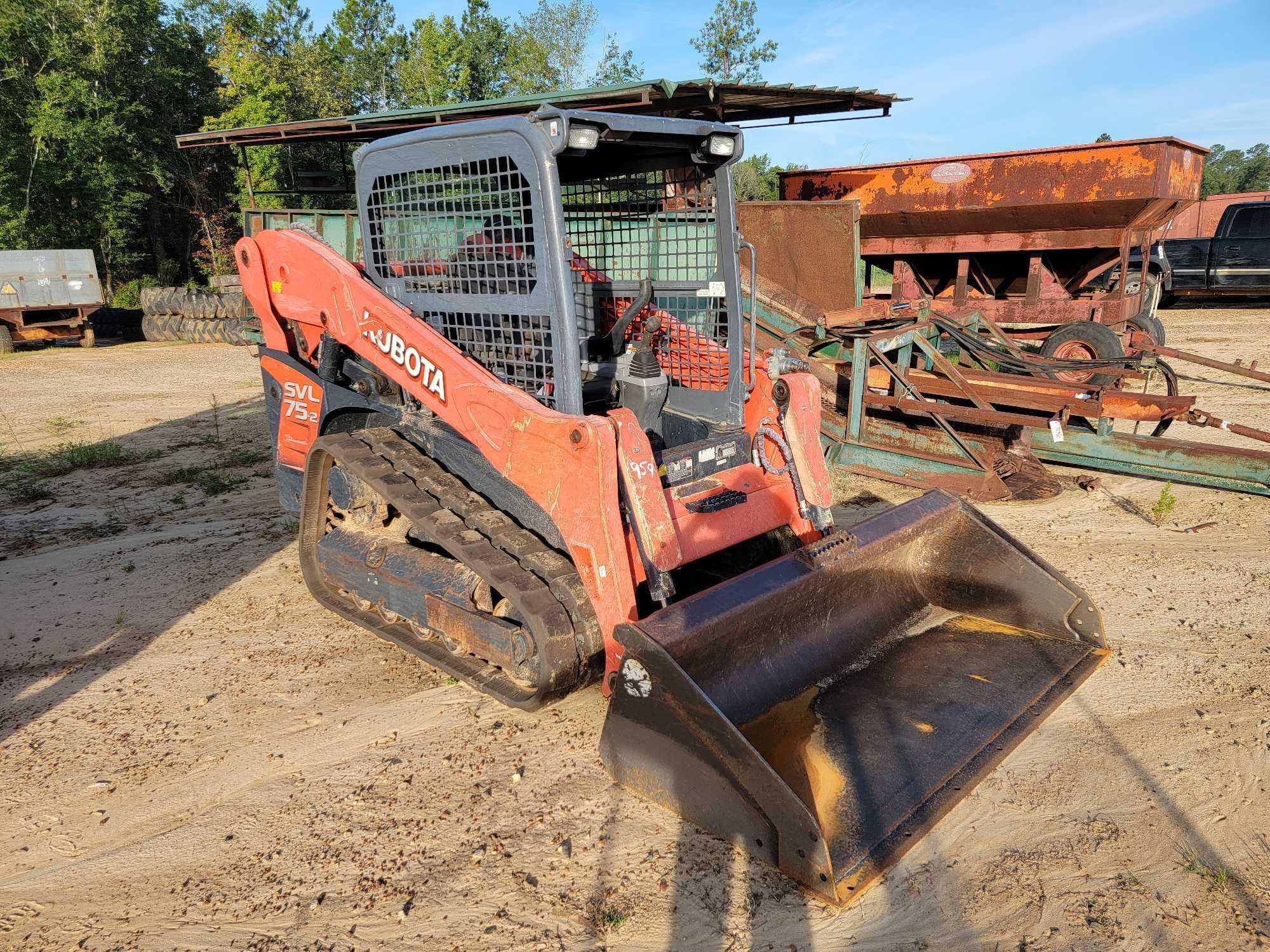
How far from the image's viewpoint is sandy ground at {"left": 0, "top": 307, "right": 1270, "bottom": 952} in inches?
95.6

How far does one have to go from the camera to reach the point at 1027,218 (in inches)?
390

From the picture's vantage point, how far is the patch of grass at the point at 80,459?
288 inches

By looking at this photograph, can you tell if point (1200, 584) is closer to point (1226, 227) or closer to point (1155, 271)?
point (1155, 271)

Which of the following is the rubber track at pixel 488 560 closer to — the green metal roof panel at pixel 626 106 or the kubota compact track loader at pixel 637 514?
the kubota compact track loader at pixel 637 514

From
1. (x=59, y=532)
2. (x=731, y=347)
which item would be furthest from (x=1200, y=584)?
(x=59, y=532)

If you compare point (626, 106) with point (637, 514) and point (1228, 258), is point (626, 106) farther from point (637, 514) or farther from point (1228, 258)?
point (1228, 258)

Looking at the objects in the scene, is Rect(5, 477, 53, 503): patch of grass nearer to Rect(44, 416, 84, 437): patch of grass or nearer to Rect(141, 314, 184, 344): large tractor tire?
Rect(44, 416, 84, 437): patch of grass

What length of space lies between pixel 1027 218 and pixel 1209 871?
Result: 8.89 meters

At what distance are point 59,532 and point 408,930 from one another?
4.72 metres

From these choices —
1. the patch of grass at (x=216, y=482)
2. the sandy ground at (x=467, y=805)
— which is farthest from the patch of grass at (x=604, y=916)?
the patch of grass at (x=216, y=482)

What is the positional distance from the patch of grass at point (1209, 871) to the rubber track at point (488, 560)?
1.95m

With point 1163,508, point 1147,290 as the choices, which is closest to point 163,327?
point 1147,290

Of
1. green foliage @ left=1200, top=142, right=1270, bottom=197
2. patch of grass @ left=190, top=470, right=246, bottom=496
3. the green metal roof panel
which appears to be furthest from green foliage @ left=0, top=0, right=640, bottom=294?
green foliage @ left=1200, top=142, right=1270, bottom=197

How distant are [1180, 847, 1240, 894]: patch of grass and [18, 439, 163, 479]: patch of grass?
7.93m
